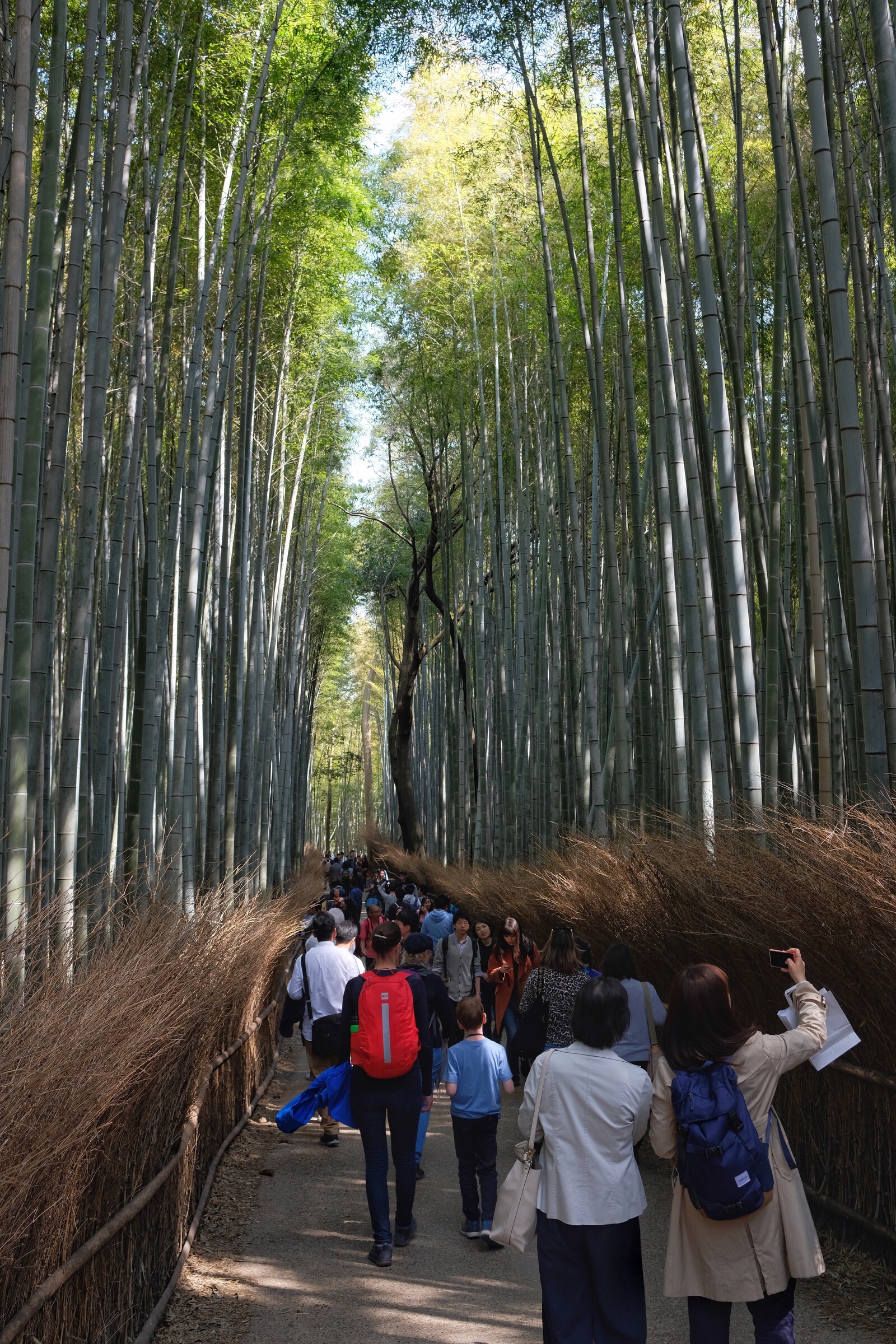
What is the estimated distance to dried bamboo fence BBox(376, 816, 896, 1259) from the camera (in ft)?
8.97

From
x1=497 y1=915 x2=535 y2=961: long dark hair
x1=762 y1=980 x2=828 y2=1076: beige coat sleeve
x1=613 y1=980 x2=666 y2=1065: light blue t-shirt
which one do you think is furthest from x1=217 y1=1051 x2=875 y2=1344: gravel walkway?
x1=497 y1=915 x2=535 y2=961: long dark hair

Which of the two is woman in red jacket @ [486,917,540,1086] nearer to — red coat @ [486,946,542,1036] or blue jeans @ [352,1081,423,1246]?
red coat @ [486,946,542,1036]

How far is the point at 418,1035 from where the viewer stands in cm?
358

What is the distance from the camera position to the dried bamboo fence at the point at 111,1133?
1926 mm

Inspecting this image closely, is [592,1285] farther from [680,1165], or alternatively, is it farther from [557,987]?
[557,987]

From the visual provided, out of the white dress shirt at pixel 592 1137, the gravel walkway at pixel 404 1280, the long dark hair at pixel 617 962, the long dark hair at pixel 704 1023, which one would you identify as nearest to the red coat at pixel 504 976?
the gravel walkway at pixel 404 1280

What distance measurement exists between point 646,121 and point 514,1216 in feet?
15.6

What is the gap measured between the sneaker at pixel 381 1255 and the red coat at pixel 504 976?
198 cm

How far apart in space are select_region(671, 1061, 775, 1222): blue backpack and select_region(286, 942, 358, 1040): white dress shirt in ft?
10.0

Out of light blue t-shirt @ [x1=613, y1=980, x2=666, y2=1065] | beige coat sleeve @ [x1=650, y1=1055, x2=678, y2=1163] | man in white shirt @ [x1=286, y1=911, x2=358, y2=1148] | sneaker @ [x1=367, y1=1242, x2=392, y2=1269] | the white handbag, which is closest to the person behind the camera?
beige coat sleeve @ [x1=650, y1=1055, x2=678, y2=1163]

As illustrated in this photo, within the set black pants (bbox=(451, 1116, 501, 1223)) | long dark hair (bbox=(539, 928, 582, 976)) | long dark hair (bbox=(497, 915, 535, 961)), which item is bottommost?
black pants (bbox=(451, 1116, 501, 1223))

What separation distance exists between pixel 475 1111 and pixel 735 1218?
64.7 inches

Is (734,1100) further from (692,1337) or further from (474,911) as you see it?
(474,911)

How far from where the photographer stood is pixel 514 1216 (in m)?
2.20
